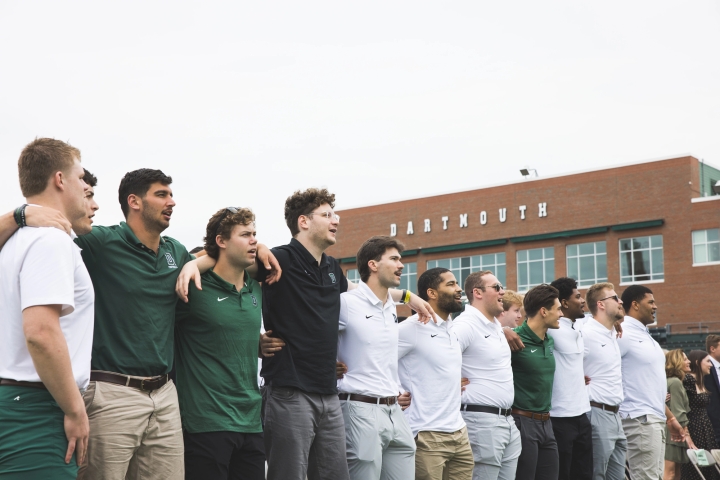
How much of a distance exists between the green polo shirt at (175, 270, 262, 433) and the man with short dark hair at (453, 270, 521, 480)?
3095 mm

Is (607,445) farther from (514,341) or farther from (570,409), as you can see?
(514,341)

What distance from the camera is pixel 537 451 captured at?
27.3 feet

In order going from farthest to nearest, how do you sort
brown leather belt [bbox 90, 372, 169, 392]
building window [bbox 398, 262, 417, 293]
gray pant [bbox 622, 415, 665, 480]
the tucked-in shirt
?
building window [bbox 398, 262, 417, 293] < gray pant [bbox 622, 415, 665, 480] < the tucked-in shirt < brown leather belt [bbox 90, 372, 169, 392]

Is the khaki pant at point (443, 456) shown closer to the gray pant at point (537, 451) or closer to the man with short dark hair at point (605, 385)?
the gray pant at point (537, 451)

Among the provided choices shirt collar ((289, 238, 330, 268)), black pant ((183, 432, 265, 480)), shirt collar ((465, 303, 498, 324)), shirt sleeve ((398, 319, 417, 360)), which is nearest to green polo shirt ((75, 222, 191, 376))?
black pant ((183, 432, 265, 480))

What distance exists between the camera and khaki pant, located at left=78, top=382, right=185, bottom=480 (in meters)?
4.48

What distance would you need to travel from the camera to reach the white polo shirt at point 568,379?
8828 millimetres

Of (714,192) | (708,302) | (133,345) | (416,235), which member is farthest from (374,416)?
(416,235)

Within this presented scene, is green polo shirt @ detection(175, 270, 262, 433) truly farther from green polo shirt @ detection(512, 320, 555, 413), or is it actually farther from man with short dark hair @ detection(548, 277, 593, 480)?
man with short dark hair @ detection(548, 277, 593, 480)

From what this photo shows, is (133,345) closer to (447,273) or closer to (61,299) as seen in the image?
(61,299)

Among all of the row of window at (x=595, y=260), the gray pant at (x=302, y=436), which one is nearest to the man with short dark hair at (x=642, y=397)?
the gray pant at (x=302, y=436)

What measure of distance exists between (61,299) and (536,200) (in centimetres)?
4788

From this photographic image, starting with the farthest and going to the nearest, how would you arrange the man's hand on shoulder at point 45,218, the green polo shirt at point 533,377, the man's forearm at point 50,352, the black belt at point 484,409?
1. the green polo shirt at point 533,377
2. the black belt at point 484,409
3. the man's hand on shoulder at point 45,218
4. the man's forearm at point 50,352

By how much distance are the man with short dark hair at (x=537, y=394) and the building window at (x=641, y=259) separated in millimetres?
39378
